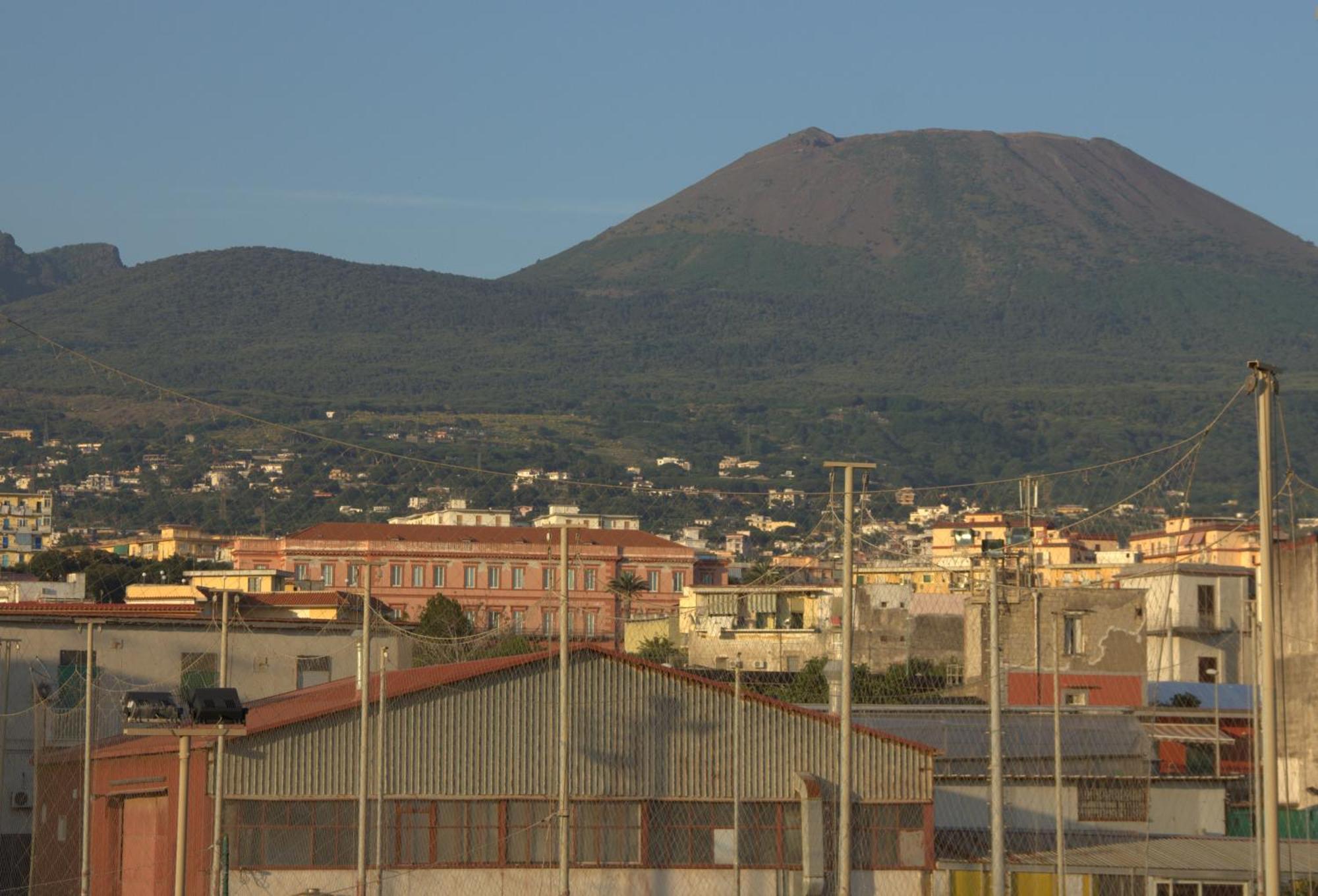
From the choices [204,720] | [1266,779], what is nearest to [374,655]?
[204,720]

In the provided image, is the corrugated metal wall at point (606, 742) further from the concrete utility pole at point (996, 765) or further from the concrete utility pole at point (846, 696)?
the concrete utility pole at point (996, 765)

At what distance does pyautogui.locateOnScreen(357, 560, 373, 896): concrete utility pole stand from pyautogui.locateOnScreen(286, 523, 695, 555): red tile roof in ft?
394

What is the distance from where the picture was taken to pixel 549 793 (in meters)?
42.2

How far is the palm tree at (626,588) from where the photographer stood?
148250 millimetres

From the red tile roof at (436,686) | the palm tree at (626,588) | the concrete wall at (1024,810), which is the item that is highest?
the palm tree at (626,588)

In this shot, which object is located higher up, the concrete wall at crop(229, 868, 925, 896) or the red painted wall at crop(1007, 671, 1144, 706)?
the red painted wall at crop(1007, 671, 1144, 706)

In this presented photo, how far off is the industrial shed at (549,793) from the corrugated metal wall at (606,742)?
0.03m

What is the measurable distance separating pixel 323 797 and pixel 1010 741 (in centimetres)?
1686

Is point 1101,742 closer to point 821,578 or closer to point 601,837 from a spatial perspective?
point 601,837

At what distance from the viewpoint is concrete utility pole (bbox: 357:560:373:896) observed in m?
39.1

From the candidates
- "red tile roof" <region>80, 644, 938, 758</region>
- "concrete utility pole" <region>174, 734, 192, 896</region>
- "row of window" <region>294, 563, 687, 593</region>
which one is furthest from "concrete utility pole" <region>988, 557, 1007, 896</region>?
"row of window" <region>294, 563, 687, 593</region>

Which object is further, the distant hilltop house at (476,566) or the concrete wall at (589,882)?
the distant hilltop house at (476,566)

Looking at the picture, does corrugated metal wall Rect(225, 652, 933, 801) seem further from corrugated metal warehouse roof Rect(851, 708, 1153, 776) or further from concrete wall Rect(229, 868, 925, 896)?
corrugated metal warehouse roof Rect(851, 708, 1153, 776)

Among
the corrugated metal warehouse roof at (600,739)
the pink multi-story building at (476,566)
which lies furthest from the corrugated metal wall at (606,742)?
the pink multi-story building at (476,566)
